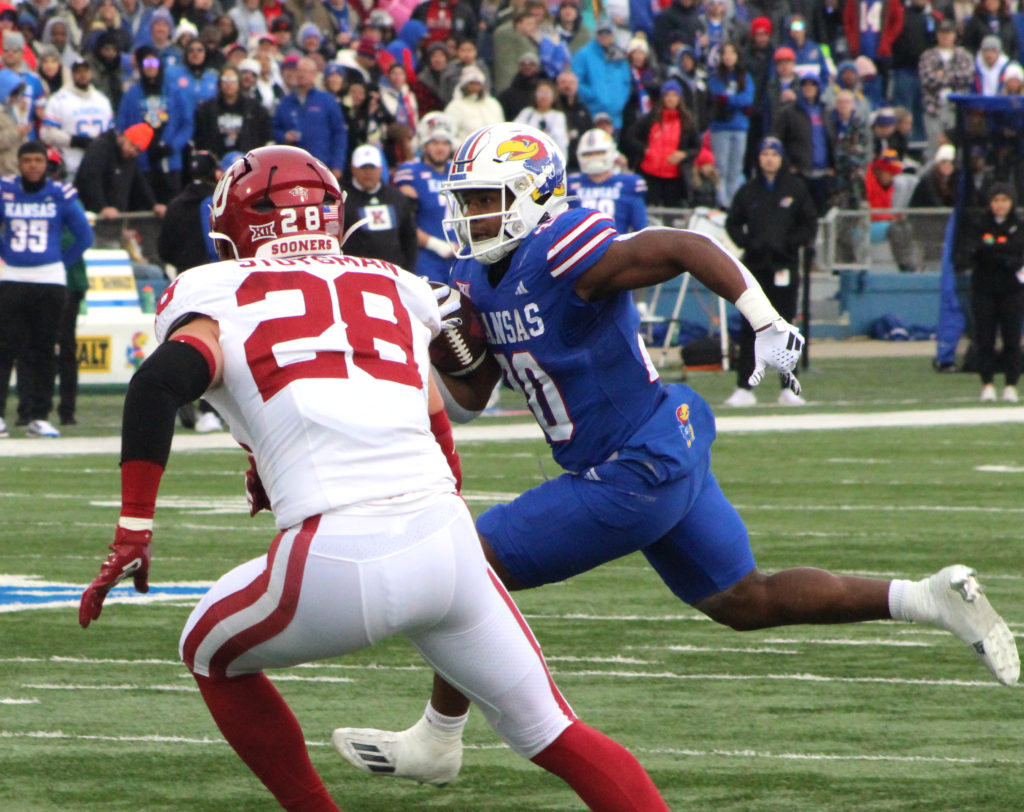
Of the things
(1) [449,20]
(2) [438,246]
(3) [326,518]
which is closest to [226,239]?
(3) [326,518]

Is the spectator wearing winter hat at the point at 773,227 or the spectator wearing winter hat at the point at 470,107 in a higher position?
the spectator wearing winter hat at the point at 470,107

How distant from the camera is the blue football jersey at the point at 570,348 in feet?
15.4

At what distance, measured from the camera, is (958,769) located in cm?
470

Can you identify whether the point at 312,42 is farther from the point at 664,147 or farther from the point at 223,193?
the point at 223,193

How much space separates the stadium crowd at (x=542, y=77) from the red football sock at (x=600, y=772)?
477 inches

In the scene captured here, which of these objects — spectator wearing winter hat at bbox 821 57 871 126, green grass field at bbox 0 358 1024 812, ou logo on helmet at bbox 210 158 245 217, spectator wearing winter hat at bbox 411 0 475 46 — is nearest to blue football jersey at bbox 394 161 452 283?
green grass field at bbox 0 358 1024 812

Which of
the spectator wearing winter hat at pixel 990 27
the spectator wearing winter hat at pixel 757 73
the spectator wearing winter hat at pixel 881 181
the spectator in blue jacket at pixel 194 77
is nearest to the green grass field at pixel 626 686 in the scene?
the spectator in blue jacket at pixel 194 77

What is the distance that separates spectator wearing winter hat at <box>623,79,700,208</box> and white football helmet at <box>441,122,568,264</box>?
13.3 m

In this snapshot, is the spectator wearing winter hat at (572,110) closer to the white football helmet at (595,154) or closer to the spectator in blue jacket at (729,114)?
the spectator in blue jacket at (729,114)

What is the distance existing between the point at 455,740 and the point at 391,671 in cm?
137

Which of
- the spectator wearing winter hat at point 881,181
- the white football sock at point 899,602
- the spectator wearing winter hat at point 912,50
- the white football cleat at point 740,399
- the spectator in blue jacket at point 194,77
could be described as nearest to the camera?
the white football sock at point 899,602

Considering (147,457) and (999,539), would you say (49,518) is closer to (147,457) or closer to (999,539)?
(999,539)

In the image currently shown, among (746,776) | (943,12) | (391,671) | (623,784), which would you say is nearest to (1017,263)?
(943,12)

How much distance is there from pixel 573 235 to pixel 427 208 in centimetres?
964
